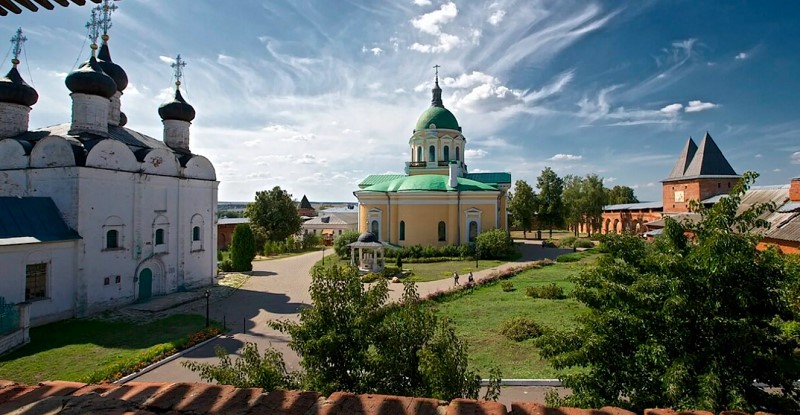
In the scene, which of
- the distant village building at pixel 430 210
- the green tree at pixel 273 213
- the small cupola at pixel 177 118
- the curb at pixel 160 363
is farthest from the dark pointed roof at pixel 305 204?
the curb at pixel 160 363

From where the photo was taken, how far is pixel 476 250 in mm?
30469

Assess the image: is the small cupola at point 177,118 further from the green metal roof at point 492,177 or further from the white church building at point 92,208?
the green metal roof at point 492,177

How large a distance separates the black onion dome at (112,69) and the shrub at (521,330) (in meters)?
22.6

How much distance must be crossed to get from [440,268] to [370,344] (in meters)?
22.6

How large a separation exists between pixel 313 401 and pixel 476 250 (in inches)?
1120

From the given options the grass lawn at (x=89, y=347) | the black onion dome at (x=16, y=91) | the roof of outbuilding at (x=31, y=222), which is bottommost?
the grass lawn at (x=89, y=347)

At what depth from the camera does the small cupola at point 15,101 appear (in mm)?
17625

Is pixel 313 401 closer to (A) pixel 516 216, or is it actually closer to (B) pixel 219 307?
(B) pixel 219 307

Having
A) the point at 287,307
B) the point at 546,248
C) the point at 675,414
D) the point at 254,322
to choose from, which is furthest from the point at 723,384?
the point at 546,248

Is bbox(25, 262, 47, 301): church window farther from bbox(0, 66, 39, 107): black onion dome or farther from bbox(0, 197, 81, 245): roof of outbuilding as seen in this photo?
bbox(0, 66, 39, 107): black onion dome

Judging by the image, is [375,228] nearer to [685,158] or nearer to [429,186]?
[429,186]

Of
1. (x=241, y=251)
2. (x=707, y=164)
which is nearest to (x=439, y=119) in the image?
(x=241, y=251)

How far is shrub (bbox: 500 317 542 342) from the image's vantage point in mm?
12621

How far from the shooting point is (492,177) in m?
43.2
